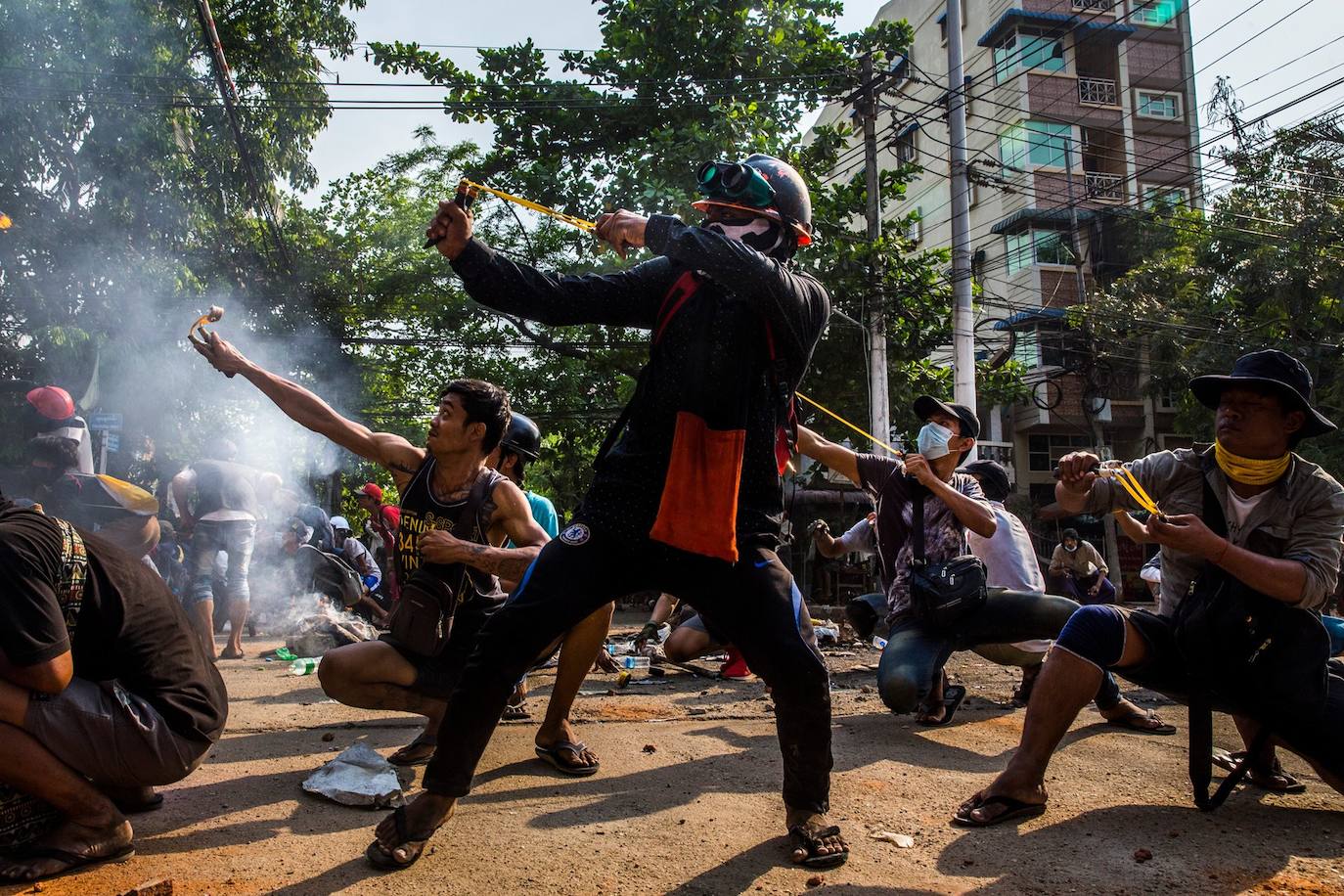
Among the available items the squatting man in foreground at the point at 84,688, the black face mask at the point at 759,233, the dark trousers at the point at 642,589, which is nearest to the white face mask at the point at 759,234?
the black face mask at the point at 759,233

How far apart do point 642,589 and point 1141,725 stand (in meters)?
3.24

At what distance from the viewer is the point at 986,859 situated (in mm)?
3014

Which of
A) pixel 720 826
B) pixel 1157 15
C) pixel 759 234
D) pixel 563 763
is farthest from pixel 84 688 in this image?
pixel 1157 15

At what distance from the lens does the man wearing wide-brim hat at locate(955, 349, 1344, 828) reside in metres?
3.24

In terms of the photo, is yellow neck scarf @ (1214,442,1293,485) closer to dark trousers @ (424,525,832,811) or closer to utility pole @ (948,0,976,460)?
dark trousers @ (424,525,832,811)

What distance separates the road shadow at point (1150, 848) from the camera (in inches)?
112

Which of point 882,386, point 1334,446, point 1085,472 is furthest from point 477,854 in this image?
point 1334,446

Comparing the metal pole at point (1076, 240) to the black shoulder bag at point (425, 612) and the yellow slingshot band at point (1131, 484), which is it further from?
the black shoulder bag at point (425, 612)

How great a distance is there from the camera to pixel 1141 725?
16.0 ft

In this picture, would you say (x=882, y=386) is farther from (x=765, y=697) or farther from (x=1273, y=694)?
(x=1273, y=694)

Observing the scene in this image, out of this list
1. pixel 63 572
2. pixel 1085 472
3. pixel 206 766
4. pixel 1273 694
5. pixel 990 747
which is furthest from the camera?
pixel 990 747

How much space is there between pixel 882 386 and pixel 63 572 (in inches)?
524

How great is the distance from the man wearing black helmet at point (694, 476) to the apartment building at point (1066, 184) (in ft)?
78.4

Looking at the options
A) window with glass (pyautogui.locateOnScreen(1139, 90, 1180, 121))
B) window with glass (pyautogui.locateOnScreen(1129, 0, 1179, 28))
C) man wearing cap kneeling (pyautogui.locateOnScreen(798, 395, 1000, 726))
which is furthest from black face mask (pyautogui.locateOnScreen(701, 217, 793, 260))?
window with glass (pyautogui.locateOnScreen(1129, 0, 1179, 28))
